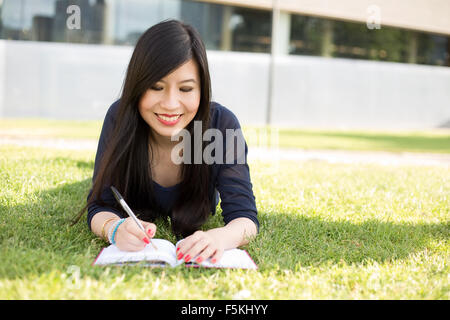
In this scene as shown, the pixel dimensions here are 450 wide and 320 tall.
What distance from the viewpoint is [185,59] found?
2.17m

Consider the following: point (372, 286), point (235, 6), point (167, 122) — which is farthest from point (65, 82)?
point (372, 286)

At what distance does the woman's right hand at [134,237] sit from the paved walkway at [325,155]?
4974mm

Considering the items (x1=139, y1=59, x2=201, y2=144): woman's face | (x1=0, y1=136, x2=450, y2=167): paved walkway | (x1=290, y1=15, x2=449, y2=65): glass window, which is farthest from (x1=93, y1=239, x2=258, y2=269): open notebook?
(x1=290, y1=15, x2=449, y2=65): glass window

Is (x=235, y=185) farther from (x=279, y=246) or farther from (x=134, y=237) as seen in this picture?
(x=134, y=237)

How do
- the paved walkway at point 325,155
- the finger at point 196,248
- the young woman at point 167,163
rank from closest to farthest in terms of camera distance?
1. the finger at point 196,248
2. the young woman at point 167,163
3. the paved walkway at point 325,155

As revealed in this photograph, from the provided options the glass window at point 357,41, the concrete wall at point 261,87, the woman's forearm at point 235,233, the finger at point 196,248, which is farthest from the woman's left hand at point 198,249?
the glass window at point 357,41

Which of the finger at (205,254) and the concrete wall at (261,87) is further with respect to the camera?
the concrete wall at (261,87)

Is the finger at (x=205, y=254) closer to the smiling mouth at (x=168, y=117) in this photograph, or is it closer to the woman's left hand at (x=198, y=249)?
the woman's left hand at (x=198, y=249)

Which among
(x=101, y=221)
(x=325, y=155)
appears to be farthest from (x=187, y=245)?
(x=325, y=155)

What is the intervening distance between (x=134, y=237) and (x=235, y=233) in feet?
1.71

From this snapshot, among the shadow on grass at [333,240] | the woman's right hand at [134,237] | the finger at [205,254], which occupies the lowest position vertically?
the shadow on grass at [333,240]

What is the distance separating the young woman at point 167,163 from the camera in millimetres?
2131

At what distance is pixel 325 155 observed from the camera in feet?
25.7
